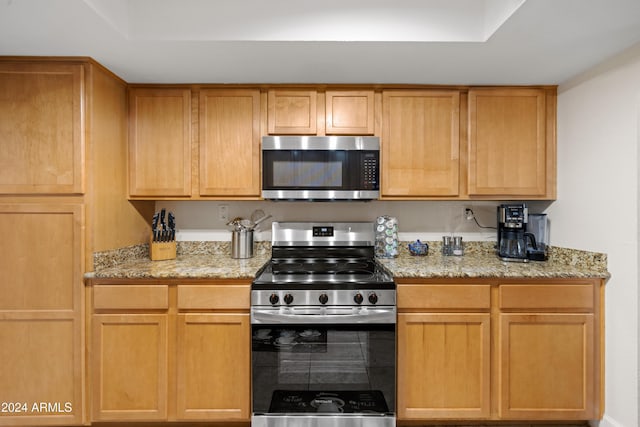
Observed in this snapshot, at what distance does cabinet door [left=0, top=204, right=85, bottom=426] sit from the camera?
77.6 inches

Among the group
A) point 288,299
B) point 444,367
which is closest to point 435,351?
point 444,367

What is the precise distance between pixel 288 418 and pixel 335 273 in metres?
0.84

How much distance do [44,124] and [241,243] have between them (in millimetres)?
1315

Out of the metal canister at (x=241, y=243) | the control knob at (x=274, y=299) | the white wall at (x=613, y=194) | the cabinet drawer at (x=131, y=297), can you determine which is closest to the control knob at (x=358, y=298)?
the control knob at (x=274, y=299)

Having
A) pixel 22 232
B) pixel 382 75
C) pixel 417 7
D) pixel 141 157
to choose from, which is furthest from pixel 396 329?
pixel 22 232

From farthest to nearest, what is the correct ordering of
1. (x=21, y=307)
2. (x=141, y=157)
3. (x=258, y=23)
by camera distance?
(x=141, y=157) < (x=21, y=307) < (x=258, y=23)

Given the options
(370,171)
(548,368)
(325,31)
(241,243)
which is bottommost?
(548,368)

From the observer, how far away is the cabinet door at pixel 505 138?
7.92 ft

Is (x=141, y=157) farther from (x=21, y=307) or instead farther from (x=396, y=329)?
(x=396, y=329)

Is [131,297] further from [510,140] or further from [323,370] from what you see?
[510,140]

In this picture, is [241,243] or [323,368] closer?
[323,368]

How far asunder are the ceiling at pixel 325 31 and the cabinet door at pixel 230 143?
348mm

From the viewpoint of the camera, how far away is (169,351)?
2004 millimetres

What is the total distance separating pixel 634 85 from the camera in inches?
72.4
